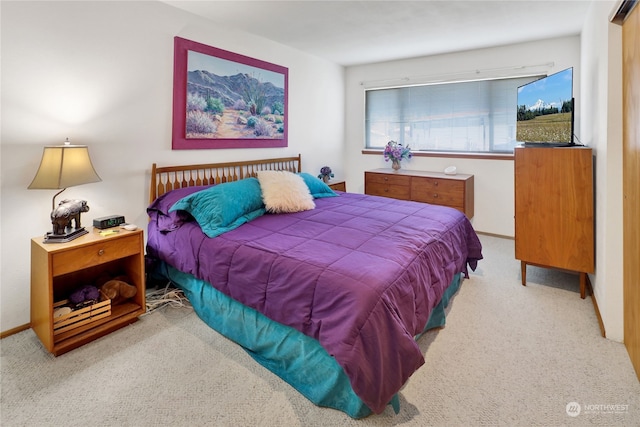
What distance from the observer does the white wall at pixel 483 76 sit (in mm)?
3965

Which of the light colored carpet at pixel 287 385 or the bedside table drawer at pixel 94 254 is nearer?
the light colored carpet at pixel 287 385

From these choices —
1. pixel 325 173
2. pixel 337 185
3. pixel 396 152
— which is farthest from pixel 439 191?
pixel 325 173

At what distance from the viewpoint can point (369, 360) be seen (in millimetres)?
1492

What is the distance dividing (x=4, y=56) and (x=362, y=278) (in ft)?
8.31

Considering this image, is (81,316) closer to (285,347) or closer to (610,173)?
(285,347)

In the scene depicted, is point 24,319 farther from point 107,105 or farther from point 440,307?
point 440,307

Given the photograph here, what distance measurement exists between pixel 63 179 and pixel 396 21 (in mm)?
3128

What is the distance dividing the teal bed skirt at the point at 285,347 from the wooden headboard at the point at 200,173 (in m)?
0.93

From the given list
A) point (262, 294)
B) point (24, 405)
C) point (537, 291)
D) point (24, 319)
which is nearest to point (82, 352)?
point (24, 405)

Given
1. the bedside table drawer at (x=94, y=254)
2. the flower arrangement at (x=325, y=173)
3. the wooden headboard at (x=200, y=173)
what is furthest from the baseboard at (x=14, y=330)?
the flower arrangement at (x=325, y=173)

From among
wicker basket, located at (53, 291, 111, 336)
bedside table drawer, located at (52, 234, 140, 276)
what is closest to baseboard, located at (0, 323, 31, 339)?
wicker basket, located at (53, 291, 111, 336)

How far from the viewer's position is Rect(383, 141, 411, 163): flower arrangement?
493cm

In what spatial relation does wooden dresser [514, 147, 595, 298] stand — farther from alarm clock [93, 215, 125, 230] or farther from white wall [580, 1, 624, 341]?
alarm clock [93, 215, 125, 230]

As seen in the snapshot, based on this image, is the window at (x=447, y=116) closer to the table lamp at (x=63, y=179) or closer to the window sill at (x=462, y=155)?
the window sill at (x=462, y=155)
